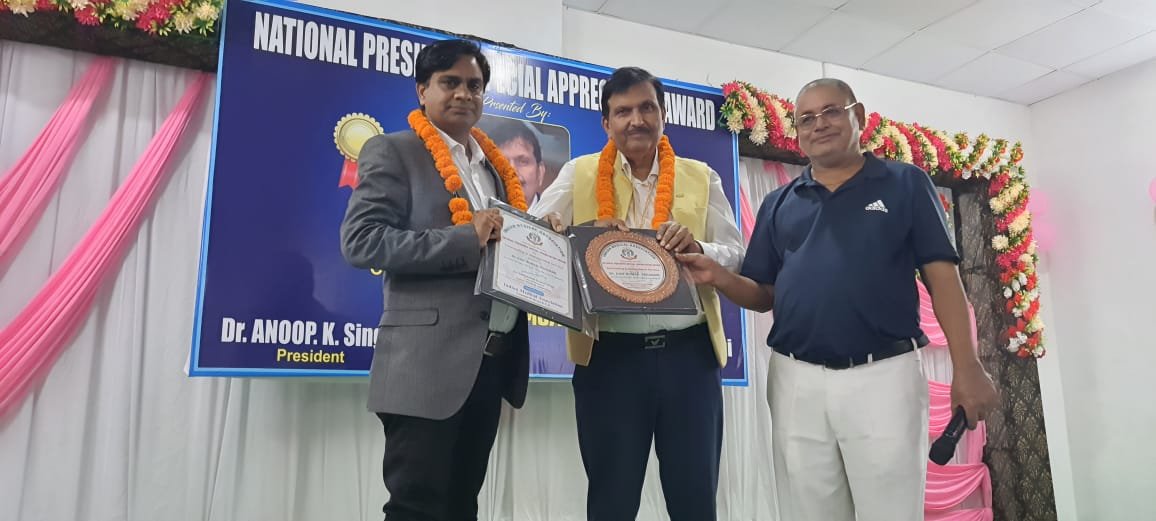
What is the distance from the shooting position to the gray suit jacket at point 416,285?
4.80ft

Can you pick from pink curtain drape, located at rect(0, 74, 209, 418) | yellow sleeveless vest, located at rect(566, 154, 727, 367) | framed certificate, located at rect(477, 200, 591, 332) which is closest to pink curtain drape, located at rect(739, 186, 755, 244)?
yellow sleeveless vest, located at rect(566, 154, 727, 367)

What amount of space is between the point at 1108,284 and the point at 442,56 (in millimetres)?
5813

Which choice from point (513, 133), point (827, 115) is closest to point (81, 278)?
point (513, 133)

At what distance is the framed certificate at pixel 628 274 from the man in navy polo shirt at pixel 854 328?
0.31 ft

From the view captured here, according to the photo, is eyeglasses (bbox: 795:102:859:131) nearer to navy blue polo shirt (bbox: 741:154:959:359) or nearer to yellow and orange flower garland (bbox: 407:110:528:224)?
navy blue polo shirt (bbox: 741:154:959:359)

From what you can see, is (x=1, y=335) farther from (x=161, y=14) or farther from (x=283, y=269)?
(x=161, y=14)

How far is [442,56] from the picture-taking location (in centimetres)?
171

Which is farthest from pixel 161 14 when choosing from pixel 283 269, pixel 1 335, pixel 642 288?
pixel 642 288

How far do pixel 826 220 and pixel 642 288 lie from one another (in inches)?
22.9

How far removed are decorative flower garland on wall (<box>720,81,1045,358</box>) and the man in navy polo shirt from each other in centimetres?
311

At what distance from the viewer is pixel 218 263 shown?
2.90 m

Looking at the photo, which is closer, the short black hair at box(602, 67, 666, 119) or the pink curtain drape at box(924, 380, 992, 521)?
the short black hair at box(602, 67, 666, 119)

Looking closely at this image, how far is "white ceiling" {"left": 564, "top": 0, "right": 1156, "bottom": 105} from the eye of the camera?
14.6ft

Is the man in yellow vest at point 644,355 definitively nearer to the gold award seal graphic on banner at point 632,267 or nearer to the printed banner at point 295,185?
the gold award seal graphic on banner at point 632,267
